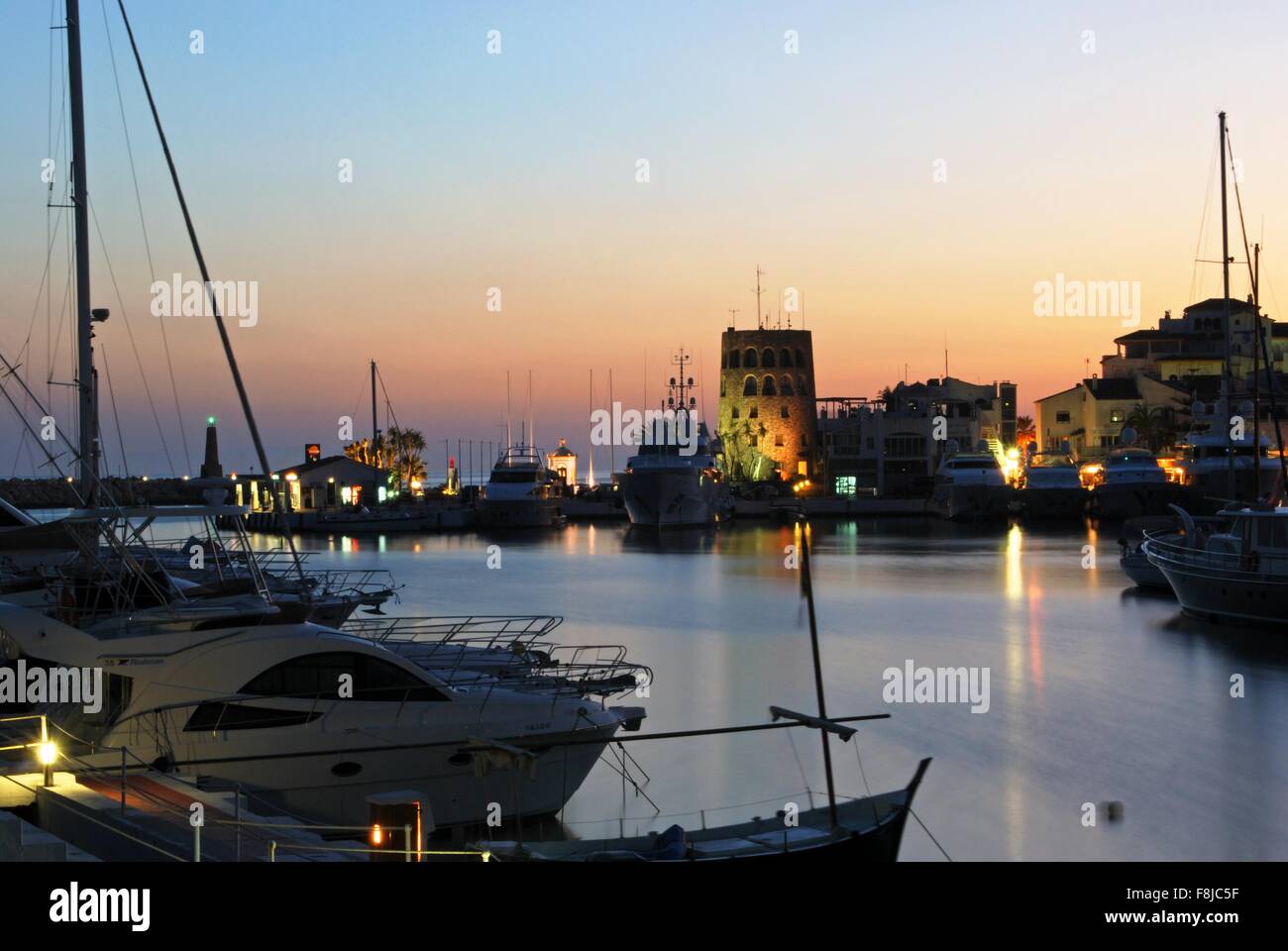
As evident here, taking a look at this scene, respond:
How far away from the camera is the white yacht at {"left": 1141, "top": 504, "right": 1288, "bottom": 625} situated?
32.8 meters

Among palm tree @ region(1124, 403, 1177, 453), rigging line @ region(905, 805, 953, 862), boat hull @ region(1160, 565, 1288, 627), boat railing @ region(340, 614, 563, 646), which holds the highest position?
palm tree @ region(1124, 403, 1177, 453)

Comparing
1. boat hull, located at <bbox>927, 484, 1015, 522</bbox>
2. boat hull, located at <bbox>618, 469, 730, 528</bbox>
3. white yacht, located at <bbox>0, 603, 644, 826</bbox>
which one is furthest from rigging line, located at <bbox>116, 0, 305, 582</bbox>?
boat hull, located at <bbox>927, 484, 1015, 522</bbox>

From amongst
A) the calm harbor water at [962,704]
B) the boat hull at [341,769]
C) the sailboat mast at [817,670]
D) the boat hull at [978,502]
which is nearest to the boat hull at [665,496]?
the boat hull at [978,502]

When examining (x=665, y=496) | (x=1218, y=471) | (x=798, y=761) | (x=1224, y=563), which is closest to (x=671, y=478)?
(x=665, y=496)

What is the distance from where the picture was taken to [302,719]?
600 inches

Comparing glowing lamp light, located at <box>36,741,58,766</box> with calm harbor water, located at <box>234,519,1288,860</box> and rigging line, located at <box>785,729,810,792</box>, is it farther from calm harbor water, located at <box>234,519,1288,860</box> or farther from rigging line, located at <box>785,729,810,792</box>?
rigging line, located at <box>785,729,810,792</box>

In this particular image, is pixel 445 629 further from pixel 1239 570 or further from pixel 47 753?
pixel 1239 570

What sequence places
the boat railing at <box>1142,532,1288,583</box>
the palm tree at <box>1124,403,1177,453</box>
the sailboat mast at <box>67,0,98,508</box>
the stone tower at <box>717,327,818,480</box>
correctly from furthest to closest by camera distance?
the stone tower at <box>717,327,818,480</box>
the palm tree at <box>1124,403,1177,453</box>
the boat railing at <box>1142,532,1288,583</box>
the sailboat mast at <box>67,0,98,508</box>

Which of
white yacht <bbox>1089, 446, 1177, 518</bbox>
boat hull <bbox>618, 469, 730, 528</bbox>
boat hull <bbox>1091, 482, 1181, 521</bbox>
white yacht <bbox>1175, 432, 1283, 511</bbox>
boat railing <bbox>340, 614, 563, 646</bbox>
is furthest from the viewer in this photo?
boat hull <bbox>618, 469, 730, 528</bbox>

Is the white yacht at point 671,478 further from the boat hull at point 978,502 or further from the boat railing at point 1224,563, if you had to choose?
the boat railing at point 1224,563

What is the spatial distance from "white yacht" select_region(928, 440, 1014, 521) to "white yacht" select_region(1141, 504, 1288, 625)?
6028 cm
